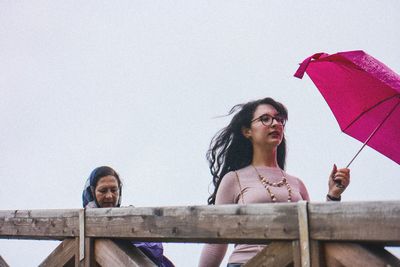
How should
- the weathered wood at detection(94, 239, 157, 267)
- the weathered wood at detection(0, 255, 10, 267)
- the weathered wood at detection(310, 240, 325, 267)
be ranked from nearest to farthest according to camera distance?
the weathered wood at detection(310, 240, 325, 267) → the weathered wood at detection(94, 239, 157, 267) → the weathered wood at detection(0, 255, 10, 267)

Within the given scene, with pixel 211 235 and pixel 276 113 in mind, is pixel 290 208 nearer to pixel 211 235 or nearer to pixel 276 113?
pixel 211 235

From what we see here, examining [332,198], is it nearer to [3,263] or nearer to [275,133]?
[275,133]

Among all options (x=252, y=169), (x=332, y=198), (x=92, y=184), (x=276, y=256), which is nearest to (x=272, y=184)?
(x=252, y=169)

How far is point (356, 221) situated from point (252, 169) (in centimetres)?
123

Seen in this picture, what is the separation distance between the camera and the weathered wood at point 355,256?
1.76m

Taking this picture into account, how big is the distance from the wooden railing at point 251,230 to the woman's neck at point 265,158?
0.86 m

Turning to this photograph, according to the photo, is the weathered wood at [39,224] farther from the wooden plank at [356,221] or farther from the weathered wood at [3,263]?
the wooden plank at [356,221]

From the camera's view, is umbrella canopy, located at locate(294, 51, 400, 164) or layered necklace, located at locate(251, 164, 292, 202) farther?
umbrella canopy, located at locate(294, 51, 400, 164)

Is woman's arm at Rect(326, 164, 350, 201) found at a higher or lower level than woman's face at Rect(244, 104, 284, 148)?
lower

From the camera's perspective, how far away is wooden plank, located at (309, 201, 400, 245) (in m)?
1.72

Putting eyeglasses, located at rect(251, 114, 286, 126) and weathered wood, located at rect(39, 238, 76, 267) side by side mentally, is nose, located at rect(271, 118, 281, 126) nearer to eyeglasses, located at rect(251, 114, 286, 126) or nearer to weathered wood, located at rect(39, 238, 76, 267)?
eyeglasses, located at rect(251, 114, 286, 126)

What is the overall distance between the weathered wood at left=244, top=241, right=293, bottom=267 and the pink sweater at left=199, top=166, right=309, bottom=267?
0.64 meters

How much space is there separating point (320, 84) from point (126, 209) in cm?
159

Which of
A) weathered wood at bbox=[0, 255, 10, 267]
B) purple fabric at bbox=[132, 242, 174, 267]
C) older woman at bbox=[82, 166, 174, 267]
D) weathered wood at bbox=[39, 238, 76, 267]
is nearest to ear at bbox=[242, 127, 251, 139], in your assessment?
purple fabric at bbox=[132, 242, 174, 267]
